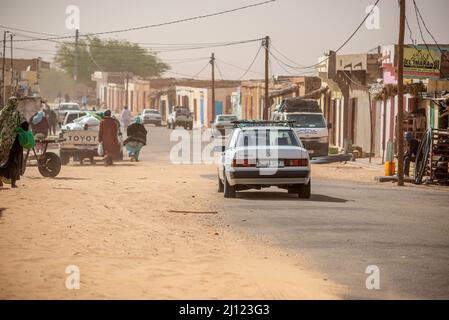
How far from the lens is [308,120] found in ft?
128

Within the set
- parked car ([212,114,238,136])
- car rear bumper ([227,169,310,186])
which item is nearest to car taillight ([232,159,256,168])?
car rear bumper ([227,169,310,186])

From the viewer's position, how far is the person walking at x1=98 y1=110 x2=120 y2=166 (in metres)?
31.1

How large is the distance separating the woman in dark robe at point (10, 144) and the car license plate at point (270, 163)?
5.28m

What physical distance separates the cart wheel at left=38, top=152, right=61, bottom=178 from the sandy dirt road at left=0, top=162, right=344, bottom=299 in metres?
3.24

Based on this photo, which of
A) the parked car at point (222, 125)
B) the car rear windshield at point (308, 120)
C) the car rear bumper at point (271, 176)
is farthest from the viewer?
the parked car at point (222, 125)

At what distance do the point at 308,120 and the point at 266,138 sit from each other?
18.9 m

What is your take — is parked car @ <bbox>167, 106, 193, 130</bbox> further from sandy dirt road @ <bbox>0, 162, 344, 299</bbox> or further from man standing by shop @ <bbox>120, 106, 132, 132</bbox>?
sandy dirt road @ <bbox>0, 162, 344, 299</bbox>

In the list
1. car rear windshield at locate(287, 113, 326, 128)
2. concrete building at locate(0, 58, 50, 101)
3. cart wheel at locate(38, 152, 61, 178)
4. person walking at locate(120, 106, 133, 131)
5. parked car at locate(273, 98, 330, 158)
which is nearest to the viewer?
cart wheel at locate(38, 152, 61, 178)

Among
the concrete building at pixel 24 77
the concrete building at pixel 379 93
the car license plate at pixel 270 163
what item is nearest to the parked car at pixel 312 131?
the concrete building at pixel 379 93

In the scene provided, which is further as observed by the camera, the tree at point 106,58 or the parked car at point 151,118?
the tree at point 106,58

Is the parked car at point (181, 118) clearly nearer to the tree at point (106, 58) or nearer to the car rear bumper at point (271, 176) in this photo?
the car rear bumper at point (271, 176)

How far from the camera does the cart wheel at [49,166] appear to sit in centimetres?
2462

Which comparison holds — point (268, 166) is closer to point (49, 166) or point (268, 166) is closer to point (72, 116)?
point (49, 166)

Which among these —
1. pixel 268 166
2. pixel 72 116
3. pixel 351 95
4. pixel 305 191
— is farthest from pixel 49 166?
pixel 351 95
